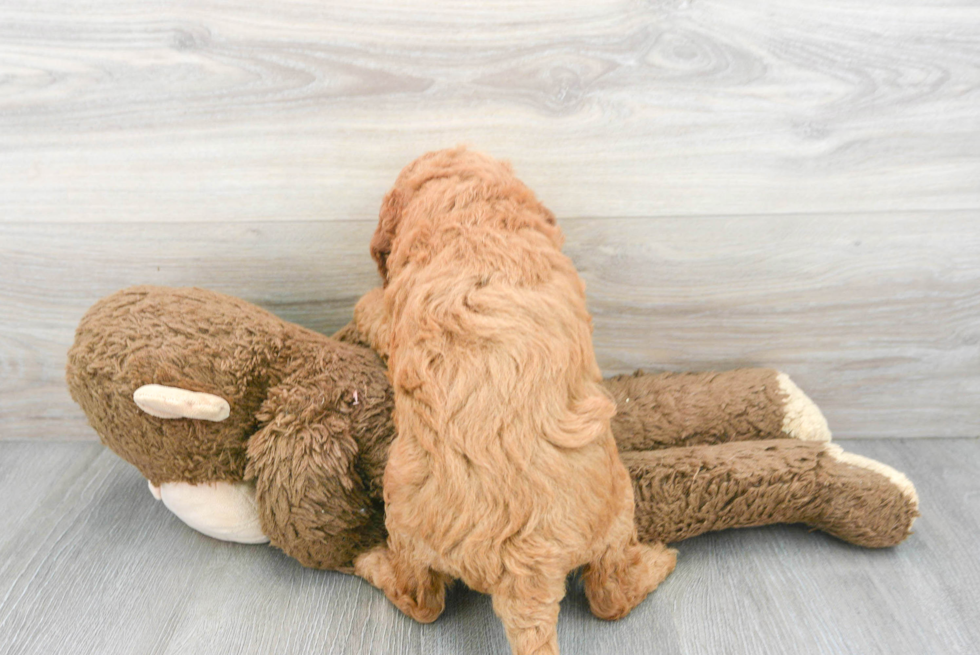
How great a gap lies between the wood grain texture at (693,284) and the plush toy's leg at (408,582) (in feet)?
1.35

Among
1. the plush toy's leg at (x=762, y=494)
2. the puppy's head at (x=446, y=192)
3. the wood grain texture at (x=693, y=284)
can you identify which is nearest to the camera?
the puppy's head at (x=446, y=192)

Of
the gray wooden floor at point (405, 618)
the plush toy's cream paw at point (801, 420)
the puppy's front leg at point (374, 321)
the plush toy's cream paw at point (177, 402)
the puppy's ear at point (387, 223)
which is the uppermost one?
the puppy's ear at point (387, 223)

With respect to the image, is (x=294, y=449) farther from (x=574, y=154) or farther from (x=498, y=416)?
(x=574, y=154)

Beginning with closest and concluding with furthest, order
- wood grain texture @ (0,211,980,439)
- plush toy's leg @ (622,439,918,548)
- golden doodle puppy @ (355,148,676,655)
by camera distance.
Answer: golden doodle puppy @ (355,148,676,655) < plush toy's leg @ (622,439,918,548) < wood grain texture @ (0,211,980,439)

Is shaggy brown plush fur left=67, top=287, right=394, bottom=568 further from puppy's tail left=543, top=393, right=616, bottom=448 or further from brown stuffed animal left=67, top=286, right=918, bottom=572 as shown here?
puppy's tail left=543, top=393, right=616, bottom=448

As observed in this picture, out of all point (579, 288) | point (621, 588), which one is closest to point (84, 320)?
point (579, 288)

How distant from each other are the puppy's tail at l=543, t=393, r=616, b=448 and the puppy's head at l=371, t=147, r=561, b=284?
0.71 ft

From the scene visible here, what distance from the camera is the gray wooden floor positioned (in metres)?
→ 0.83

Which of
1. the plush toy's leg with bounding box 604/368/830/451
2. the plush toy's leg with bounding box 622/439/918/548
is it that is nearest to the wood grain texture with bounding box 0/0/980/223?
the plush toy's leg with bounding box 604/368/830/451

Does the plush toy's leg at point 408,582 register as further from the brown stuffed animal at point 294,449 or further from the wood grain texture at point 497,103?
the wood grain texture at point 497,103

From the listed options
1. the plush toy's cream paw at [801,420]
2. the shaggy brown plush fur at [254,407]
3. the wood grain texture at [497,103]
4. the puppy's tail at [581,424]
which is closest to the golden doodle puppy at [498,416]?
the puppy's tail at [581,424]

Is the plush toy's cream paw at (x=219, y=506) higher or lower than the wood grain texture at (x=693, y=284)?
lower

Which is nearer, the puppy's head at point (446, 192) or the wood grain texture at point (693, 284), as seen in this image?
the puppy's head at point (446, 192)

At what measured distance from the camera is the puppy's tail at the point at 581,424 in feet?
2.27
